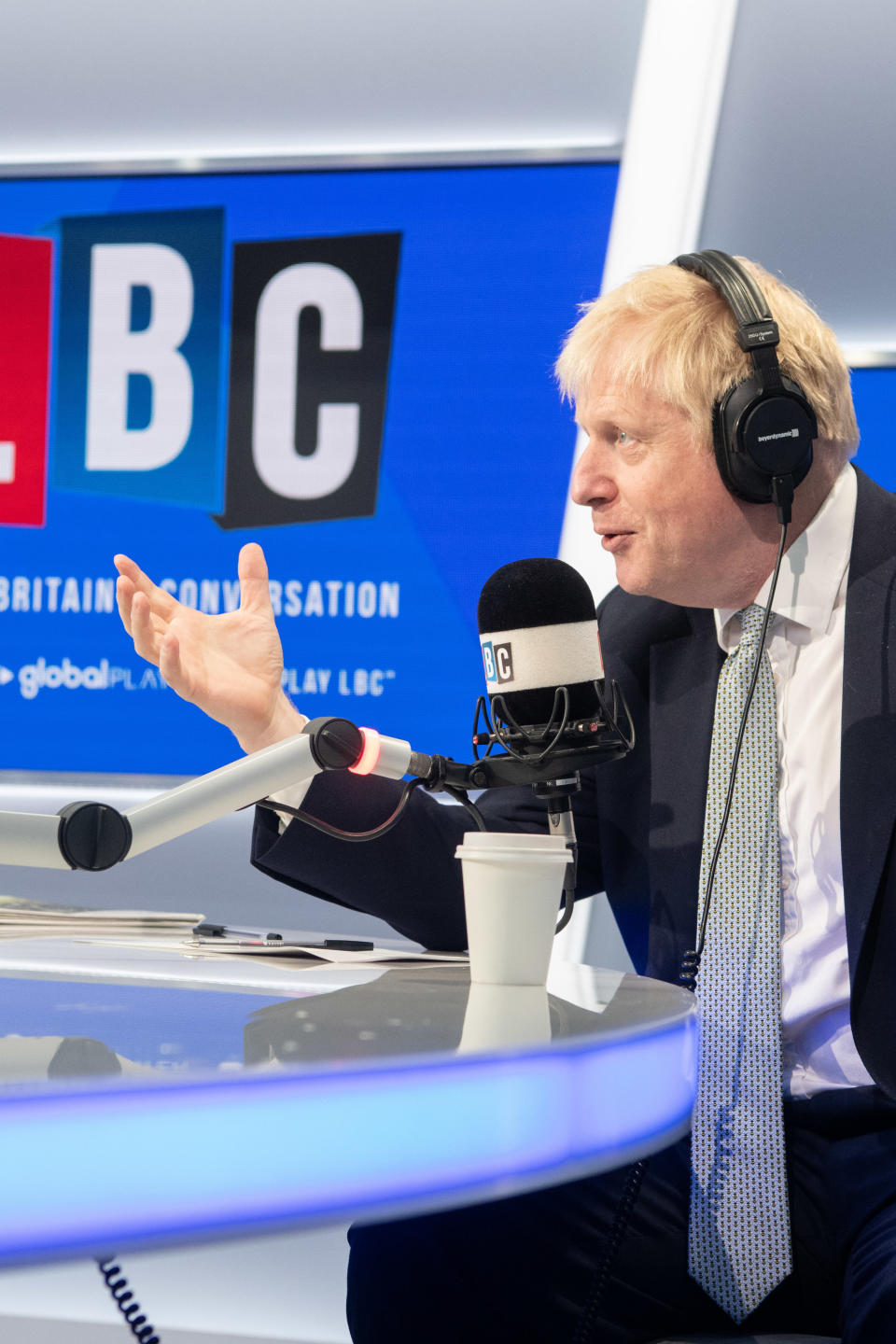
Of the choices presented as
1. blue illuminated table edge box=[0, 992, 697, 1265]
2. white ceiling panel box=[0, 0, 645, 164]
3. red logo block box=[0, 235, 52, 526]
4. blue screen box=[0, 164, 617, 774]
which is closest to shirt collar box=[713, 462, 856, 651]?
blue illuminated table edge box=[0, 992, 697, 1265]

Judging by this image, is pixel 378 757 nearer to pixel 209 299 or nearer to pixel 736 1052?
pixel 736 1052

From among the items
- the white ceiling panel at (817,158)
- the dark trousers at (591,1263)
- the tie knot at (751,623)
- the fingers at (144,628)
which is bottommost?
the dark trousers at (591,1263)

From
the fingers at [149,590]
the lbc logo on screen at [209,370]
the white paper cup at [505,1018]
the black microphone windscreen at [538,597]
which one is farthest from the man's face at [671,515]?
the lbc logo on screen at [209,370]

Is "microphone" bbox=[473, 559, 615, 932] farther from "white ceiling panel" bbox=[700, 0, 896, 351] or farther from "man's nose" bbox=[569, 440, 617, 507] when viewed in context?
"white ceiling panel" bbox=[700, 0, 896, 351]

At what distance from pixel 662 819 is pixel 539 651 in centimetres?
36

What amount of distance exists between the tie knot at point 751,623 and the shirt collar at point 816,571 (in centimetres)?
1

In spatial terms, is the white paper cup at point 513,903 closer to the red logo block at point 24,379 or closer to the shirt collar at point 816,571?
the shirt collar at point 816,571

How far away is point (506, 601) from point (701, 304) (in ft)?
1.74

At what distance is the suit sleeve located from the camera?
1.26 metres

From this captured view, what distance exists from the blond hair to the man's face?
26 mm

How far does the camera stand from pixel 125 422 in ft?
9.02

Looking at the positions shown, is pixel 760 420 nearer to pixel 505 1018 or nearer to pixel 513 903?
pixel 513 903

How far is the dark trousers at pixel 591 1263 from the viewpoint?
3.85 ft

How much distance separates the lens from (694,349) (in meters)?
1.44
